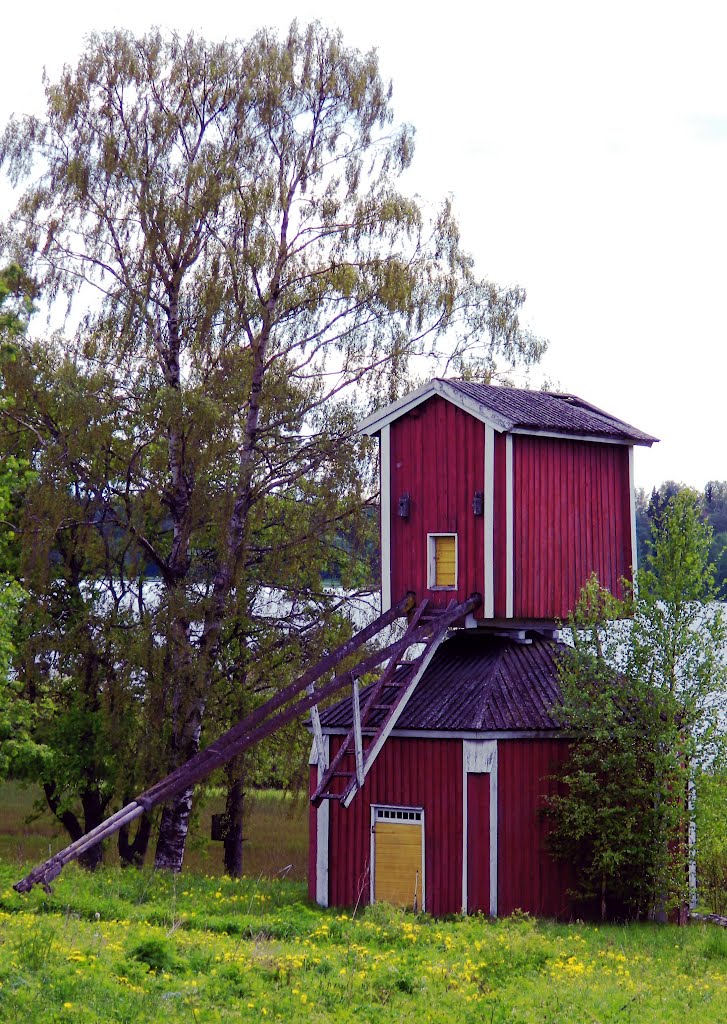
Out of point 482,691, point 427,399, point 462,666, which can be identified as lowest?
point 482,691

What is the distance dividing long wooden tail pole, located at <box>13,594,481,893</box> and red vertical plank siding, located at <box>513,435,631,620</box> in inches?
50.0

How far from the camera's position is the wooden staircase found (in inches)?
794

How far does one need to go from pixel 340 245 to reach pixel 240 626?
8.95m

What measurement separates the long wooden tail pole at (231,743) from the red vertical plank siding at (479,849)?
109 inches

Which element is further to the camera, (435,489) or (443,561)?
(435,489)

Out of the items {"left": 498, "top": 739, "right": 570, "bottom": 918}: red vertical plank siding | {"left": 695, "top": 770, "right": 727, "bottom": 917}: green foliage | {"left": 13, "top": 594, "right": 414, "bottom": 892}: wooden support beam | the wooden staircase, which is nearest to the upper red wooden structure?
the wooden staircase

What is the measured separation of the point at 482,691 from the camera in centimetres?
2136

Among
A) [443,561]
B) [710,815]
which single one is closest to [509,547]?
[443,561]

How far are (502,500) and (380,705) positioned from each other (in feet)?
13.8

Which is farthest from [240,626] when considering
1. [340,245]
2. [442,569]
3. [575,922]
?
[575,922]

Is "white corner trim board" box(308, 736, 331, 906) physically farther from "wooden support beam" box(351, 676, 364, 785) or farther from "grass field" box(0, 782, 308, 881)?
"grass field" box(0, 782, 308, 881)

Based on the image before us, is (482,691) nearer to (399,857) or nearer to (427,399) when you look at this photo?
(399,857)

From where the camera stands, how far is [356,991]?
12.8m

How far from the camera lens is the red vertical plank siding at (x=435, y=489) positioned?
74.1ft
